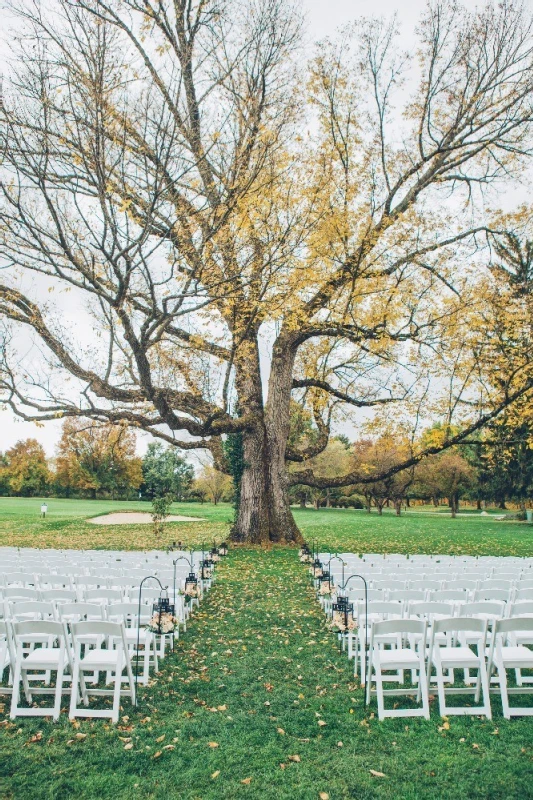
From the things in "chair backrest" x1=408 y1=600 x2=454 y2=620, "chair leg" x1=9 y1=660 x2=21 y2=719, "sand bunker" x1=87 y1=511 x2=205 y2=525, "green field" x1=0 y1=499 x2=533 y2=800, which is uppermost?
"chair backrest" x1=408 y1=600 x2=454 y2=620

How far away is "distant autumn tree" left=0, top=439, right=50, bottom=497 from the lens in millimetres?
70750

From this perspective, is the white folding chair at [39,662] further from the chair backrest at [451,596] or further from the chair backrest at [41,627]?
the chair backrest at [451,596]

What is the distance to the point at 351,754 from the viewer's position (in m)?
4.91

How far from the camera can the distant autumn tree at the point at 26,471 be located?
232 feet

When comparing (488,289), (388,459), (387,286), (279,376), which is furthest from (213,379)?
(388,459)

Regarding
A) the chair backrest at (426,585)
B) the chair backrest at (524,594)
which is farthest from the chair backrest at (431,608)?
the chair backrest at (426,585)

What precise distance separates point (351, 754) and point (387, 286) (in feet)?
56.6

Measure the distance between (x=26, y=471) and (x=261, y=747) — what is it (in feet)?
239

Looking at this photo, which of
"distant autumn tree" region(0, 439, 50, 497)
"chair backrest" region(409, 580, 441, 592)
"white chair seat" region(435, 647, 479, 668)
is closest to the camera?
"white chair seat" region(435, 647, 479, 668)

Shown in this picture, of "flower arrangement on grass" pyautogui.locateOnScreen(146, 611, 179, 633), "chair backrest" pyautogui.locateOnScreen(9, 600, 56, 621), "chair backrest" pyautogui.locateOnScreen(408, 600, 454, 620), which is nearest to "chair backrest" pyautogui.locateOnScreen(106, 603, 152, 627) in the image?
"flower arrangement on grass" pyautogui.locateOnScreen(146, 611, 179, 633)

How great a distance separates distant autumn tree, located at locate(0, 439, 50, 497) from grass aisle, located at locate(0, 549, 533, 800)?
6975 centimetres

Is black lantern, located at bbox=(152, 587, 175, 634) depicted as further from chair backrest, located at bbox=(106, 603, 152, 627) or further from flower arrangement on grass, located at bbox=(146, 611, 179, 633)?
chair backrest, located at bbox=(106, 603, 152, 627)

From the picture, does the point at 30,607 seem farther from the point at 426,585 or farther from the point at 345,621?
the point at 426,585

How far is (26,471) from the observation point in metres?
71.7
